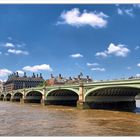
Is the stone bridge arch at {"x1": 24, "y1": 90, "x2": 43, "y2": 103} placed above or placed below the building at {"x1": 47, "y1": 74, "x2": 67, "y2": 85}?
below

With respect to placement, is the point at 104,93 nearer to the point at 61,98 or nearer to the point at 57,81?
the point at 61,98

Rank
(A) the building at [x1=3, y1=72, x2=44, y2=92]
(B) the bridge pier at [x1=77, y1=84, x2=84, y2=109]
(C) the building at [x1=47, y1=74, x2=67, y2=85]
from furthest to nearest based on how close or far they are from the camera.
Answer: (A) the building at [x1=3, y1=72, x2=44, y2=92]
(C) the building at [x1=47, y1=74, x2=67, y2=85]
(B) the bridge pier at [x1=77, y1=84, x2=84, y2=109]

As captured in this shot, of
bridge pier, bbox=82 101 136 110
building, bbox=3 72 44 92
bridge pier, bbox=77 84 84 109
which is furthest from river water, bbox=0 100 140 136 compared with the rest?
building, bbox=3 72 44 92

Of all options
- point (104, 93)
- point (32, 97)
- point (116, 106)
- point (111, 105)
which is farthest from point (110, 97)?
point (32, 97)

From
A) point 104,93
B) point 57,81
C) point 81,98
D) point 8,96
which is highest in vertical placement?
point 57,81

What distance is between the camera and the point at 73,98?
6712 cm

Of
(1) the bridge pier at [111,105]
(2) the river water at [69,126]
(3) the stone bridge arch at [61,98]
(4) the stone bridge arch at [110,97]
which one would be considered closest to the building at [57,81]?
(3) the stone bridge arch at [61,98]

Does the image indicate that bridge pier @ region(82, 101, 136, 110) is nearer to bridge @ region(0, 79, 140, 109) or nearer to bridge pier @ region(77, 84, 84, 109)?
bridge @ region(0, 79, 140, 109)

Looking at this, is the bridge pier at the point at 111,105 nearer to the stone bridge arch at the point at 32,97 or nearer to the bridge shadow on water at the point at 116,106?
the bridge shadow on water at the point at 116,106

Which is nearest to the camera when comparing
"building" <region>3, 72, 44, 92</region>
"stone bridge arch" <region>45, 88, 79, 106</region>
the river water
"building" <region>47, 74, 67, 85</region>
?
the river water

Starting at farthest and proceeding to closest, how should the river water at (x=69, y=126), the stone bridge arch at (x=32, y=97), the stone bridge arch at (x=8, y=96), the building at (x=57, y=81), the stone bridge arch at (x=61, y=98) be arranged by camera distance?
the building at (x=57, y=81) → the stone bridge arch at (x=8, y=96) → the stone bridge arch at (x=32, y=97) → the stone bridge arch at (x=61, y=98) → the river water at (x=69, y=126)
